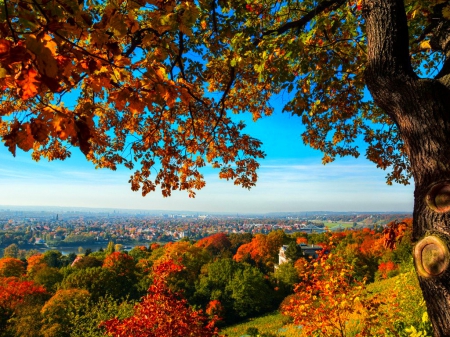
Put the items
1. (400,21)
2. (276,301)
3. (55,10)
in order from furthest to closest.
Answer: (276,301), (400,21), (55,10)

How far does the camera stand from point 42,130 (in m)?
1.81

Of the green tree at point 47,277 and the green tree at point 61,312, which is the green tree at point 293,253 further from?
the green tree at point 47,277

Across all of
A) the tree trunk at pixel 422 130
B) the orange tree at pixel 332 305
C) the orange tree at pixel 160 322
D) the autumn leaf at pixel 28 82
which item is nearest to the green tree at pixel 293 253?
the orange tree at pixel 332 305

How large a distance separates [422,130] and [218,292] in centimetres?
2963

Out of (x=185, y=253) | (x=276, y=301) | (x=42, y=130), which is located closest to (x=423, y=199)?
(x=42, y=130)

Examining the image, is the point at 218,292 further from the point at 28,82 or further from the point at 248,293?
the point at 28,82

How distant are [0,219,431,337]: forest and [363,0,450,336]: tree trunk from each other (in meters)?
1.59

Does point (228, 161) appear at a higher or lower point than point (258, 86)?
lower

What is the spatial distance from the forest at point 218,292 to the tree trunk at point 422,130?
5.20 ft

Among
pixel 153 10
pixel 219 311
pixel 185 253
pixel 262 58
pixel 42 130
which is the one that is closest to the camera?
pixel 42 130

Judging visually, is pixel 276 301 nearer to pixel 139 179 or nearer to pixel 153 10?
pixel 139 179

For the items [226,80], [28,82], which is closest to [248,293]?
Answer: [226,80]

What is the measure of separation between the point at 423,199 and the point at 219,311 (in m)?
26.5

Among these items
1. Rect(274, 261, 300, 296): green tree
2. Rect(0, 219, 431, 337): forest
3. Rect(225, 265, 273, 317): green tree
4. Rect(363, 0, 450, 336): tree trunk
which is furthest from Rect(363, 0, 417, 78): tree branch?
Rect(274, 261, 300, 296): green tree
